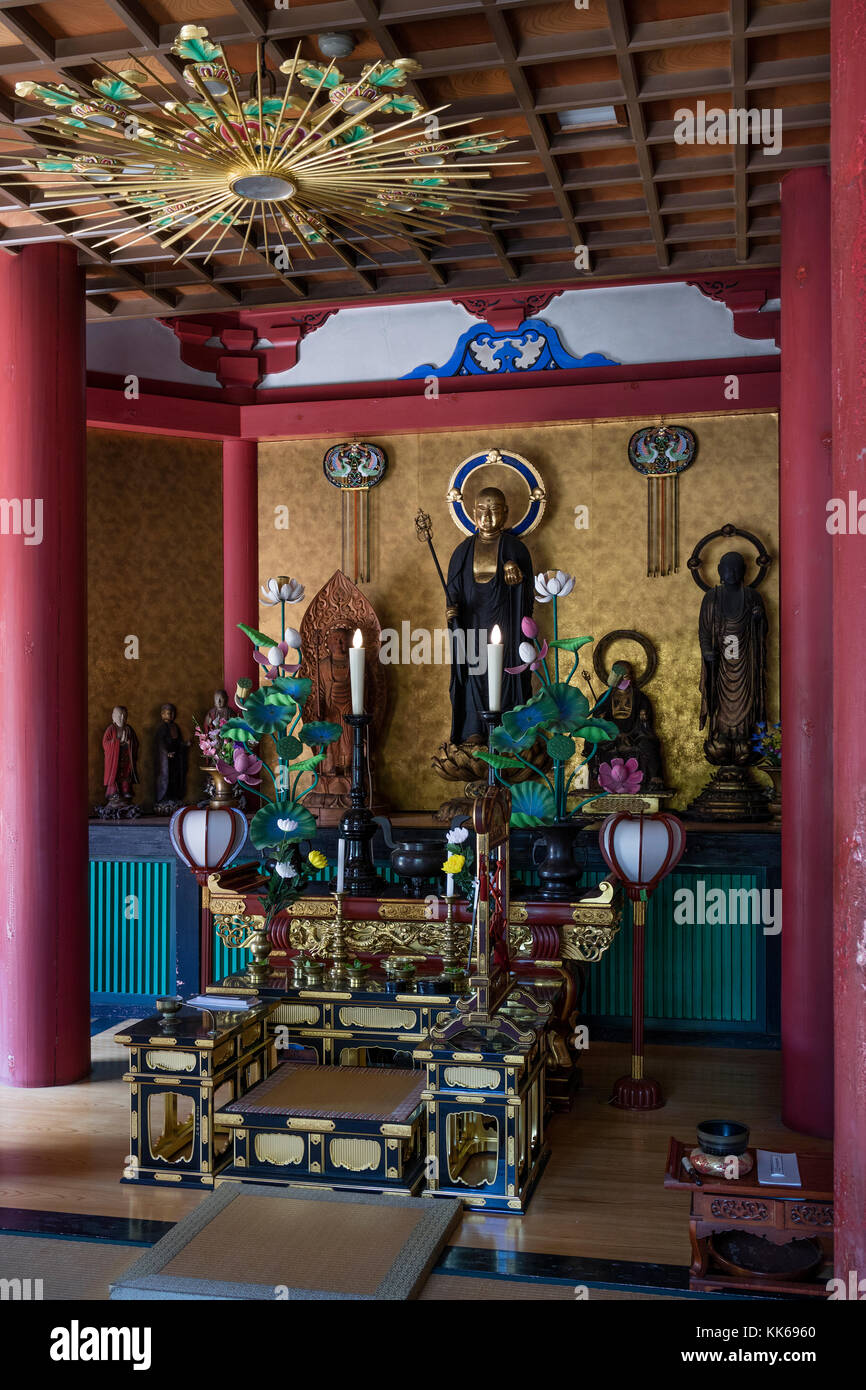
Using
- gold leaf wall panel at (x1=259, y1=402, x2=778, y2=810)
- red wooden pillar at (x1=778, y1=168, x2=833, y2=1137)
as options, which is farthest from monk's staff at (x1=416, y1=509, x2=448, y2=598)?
red wooden pillar at (x1=778, y1=168, x2=833, y2=1137)

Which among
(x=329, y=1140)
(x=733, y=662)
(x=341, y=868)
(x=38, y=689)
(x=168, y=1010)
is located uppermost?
(x=733, y=662)

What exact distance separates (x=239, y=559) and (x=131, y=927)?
1.91 metres

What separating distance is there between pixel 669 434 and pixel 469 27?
2.72 metres

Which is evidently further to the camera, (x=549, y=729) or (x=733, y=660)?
(x=733, y=660)

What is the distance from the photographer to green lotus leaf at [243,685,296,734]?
191 inches

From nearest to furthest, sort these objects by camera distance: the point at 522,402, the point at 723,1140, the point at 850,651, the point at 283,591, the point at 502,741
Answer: the point at 850,651 → the point at 723,1140 → the point at 502,741 → the point at 283,591 → the point at 522,402

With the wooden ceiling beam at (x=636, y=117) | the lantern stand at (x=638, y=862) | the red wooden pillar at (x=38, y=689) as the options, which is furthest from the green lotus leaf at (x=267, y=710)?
the wooden ceiling beam at (x=636, y=117)

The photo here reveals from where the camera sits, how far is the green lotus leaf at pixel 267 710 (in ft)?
15.9

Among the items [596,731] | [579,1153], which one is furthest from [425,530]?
[579,1153]

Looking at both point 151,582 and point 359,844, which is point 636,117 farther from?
point 151,582

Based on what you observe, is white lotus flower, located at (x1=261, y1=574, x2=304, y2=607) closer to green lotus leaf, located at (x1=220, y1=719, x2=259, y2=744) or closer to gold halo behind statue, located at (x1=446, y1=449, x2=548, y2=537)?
green lotus leaf, located at (x1=220, y1=719, x2=259, y2=744)

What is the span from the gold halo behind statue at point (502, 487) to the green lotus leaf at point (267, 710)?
167 cm

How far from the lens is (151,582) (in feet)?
20.7

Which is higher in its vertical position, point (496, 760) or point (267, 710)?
point (267, 710)
